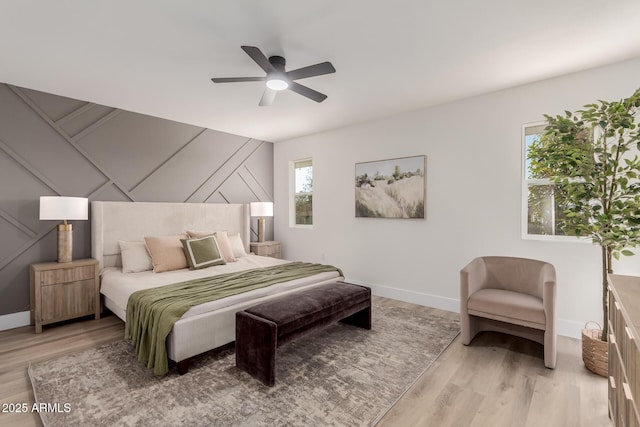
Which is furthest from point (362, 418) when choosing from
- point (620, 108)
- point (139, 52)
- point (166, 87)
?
point (166, 87)

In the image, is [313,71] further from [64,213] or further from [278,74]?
[64,213]

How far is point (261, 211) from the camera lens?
5.35 meters

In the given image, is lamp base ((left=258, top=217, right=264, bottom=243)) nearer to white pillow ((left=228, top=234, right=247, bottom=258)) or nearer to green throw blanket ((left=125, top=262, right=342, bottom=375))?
white pillow ((left=228, top=234, right=247, bottom=258))

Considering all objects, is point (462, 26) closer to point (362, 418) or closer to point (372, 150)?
point (372, 150)

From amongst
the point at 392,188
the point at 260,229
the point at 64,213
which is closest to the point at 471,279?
the point at 392,188

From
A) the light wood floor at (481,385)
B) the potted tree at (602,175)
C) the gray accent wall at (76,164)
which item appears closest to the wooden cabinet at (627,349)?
the light wood floor at (481,385)

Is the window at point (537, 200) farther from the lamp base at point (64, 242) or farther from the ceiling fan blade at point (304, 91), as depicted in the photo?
the lamp base at point (64, 242)

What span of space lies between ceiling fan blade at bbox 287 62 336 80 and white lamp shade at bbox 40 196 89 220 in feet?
8.87

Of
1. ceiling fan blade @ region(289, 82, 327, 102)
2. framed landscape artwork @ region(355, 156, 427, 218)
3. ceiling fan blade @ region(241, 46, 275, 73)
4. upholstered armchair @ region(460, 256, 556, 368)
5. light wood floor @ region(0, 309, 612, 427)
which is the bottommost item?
light wood floor @ region(0, 309, 612, 427)

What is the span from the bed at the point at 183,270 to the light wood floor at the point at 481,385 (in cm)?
61

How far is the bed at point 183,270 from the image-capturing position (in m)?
2.44

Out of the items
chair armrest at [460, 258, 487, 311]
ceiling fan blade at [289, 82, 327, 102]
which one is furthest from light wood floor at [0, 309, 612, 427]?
ceiling fan blade at [289, 82, 327, 102]

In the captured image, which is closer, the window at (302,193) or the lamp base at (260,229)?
the lamp base at (260,229)

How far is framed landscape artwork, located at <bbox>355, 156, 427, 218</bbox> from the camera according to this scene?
412cm
